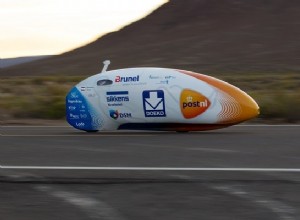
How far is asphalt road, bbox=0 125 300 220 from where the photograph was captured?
8094 mm

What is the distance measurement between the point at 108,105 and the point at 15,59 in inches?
6535

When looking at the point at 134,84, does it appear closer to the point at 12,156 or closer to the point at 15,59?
the point at 12,156

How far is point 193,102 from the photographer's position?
52.9ft

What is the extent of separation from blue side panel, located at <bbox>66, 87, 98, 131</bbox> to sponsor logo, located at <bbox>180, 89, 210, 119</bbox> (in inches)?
77.0

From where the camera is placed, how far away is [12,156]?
41.9 feet

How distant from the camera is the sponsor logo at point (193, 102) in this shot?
634 inches

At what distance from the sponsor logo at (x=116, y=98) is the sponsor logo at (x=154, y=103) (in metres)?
0.42

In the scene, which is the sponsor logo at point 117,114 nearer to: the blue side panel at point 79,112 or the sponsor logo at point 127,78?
the blue side panel at point 79,112

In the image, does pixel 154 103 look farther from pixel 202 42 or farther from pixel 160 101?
pixel 202 42

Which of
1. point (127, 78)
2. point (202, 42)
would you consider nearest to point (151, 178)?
point (127, 78)

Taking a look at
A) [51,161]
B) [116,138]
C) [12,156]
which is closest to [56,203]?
[51,161]

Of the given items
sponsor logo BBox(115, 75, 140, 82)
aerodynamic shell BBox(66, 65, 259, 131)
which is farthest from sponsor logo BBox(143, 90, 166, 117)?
sponsor logo BBox(115, 75, 140, 82)

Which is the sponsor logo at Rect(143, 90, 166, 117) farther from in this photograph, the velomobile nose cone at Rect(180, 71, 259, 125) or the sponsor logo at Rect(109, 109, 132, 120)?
the velomobile nose cone at Rect(180, 71, 259, 125)

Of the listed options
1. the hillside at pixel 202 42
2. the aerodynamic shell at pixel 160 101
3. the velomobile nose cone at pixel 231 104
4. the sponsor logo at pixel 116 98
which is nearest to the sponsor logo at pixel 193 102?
the aerodynamic shell at pixel 160 101
